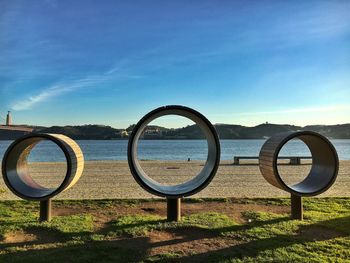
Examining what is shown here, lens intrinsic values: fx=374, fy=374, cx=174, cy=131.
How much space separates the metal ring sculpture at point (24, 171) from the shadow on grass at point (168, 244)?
118cm

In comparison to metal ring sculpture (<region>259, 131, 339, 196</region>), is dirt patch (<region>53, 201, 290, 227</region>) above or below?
below

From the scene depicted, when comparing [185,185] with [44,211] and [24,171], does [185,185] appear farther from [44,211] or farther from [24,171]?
[24,171]

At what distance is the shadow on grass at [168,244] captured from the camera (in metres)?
5.82

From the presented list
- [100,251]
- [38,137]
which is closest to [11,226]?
[38,137]

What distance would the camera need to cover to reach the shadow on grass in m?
5.82

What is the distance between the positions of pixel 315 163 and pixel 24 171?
22.7ft

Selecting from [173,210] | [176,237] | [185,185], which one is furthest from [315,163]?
[176,237]

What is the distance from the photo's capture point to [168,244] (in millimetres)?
6551

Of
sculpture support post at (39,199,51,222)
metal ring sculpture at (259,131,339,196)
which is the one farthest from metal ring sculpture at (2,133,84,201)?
metal ring sculpture at (259,131,339,196)

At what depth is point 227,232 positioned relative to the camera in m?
7.12

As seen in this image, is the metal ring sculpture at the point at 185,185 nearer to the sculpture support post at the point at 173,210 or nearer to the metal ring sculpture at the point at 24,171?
the sculpture support post at the point at 173,210

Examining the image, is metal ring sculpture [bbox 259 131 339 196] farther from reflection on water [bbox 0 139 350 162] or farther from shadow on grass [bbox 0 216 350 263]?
reflection on water [bbox 0 139 350 162]

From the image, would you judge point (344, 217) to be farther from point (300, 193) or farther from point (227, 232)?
point (227, 232)

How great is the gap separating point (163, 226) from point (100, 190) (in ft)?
19.1
